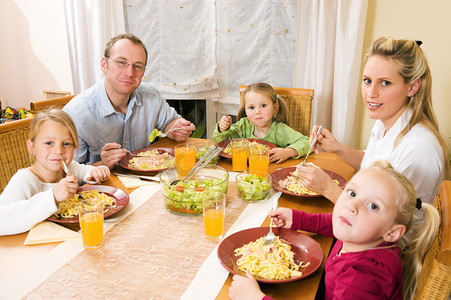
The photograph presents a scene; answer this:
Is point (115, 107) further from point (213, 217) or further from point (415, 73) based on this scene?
point (415, 73)

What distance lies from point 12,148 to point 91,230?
981 millimetres

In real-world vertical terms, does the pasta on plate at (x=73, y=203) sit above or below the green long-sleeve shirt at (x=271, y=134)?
below

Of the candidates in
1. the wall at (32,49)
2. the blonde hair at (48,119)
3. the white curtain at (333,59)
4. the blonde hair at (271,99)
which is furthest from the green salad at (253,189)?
the wall at (32,49)

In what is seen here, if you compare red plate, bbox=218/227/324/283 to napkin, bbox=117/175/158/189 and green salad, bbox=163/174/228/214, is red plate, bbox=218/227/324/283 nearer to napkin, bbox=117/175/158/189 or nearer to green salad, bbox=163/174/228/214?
green salad, bbox=163/174/228/214

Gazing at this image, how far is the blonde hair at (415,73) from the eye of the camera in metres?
1.50

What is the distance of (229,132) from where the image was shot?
246 cm

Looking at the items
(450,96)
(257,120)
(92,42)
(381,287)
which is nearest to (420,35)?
(450,96)

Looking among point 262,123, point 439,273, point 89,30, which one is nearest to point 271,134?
point 262,123

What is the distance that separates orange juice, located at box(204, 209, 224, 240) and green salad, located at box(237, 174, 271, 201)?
0.30 metres

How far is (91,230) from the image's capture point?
1.23m

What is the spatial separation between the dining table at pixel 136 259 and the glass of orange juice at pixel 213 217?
0.11 feet

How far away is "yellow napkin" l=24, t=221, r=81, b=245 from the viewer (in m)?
1.27

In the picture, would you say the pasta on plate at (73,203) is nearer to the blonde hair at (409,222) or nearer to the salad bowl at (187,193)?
the salad bowl at (187,193)

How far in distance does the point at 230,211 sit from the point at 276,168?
0.54m
